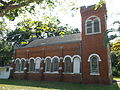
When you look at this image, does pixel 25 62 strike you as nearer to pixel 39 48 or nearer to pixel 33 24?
pixel 39 48

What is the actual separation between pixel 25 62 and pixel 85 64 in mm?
12229

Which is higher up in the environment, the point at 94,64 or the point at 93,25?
the point at 93,25

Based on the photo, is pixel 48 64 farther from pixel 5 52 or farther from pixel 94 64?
pixel 5 52

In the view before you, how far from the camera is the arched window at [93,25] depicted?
57.9 ft

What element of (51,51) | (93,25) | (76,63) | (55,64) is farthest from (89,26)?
(55,64)

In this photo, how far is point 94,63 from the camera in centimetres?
1684

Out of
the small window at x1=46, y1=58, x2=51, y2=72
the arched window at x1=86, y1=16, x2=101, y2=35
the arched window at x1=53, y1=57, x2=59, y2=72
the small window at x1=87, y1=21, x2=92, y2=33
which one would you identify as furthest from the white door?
the small window at x1=46, y1=58, x2=51, y2=72

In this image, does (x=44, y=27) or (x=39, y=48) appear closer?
(x=44, y=27)

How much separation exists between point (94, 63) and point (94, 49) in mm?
1896

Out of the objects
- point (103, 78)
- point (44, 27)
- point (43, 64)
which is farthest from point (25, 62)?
point (44, 27)

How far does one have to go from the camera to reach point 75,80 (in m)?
18.0

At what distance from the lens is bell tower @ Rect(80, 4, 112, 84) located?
15952 millimetres

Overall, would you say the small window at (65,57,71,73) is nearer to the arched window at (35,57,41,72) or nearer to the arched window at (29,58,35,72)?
the arched window at (35,57,41,72)

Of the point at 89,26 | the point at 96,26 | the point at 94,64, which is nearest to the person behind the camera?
the point at 94,64
